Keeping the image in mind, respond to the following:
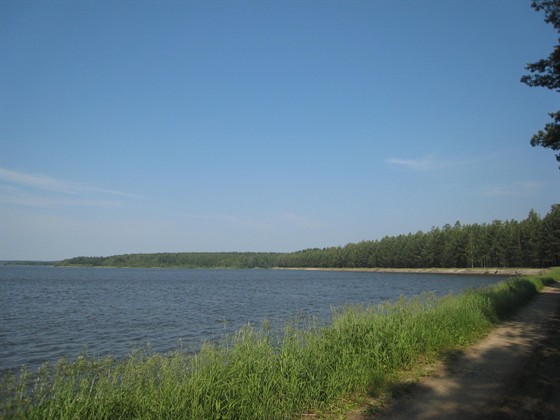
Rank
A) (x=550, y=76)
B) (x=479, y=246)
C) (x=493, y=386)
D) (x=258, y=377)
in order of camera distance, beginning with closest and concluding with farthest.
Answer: (x=258, y=377) < (x=493, y=386) < (x=550, y=76) < (x=479, y=246)

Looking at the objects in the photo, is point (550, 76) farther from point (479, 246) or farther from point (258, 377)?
point (479, 246)

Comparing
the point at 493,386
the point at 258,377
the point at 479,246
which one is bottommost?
the point at 493,386

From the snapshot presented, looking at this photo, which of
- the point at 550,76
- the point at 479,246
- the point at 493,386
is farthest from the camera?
the point at 479,246

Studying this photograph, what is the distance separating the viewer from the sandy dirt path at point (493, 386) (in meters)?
6.98

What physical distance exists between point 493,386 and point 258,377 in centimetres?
510

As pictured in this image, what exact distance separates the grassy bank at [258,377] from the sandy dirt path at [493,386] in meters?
0.82

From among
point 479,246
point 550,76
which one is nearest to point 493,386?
point 550,76

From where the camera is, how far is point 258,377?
7.87 meters

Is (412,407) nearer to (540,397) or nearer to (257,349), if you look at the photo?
(540,397)

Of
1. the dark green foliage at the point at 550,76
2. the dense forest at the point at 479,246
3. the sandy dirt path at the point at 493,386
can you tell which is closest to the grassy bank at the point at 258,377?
the sandy dirt path at the point at 493,386

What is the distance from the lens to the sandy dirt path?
698cm

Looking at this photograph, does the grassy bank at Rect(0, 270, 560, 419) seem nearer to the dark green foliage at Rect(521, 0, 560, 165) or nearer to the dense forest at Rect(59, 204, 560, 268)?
the dark green foliage at Rect(521, 0, 560, 165)

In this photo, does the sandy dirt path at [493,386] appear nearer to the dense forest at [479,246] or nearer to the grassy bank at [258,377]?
the grassy bank at [258,377]

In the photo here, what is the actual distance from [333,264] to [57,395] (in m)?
189
